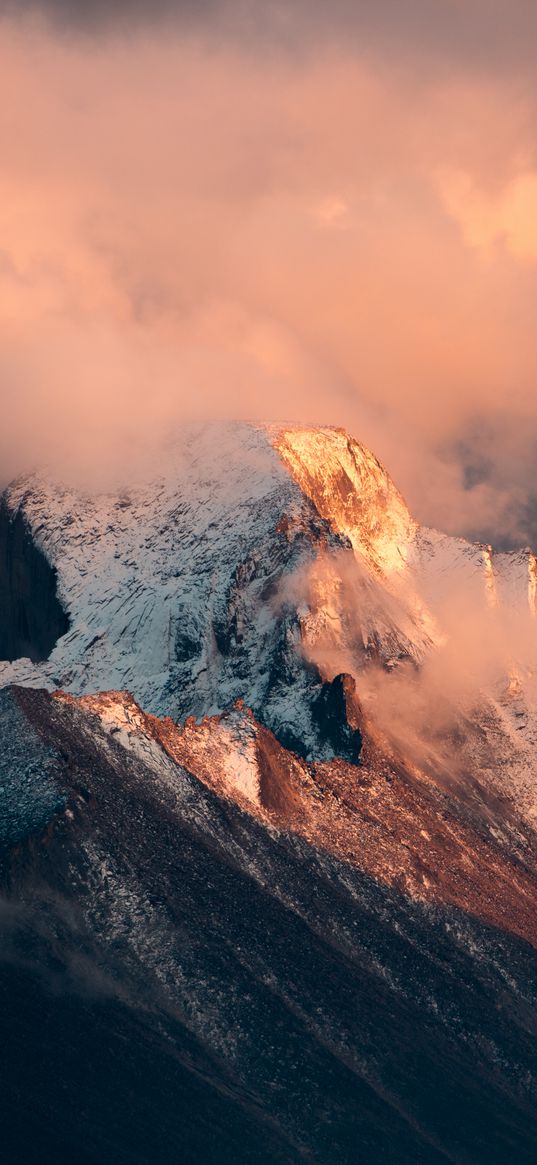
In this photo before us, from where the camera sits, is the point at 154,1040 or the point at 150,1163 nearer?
the point at 150,1163

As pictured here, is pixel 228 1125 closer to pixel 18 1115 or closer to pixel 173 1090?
pixel 173 1090

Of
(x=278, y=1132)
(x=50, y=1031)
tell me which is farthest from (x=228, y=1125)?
(x=50, y=1031)

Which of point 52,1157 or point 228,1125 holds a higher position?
point 228,1125

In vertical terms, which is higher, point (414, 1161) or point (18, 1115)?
point (414, 1161)

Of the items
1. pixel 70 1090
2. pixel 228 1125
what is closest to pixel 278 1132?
pixel 228 1125

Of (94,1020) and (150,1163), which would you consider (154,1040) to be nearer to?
(94,1020)

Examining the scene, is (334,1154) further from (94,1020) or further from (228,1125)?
(94,1020)

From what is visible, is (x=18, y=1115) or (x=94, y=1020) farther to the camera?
(x=94, y=1020)
